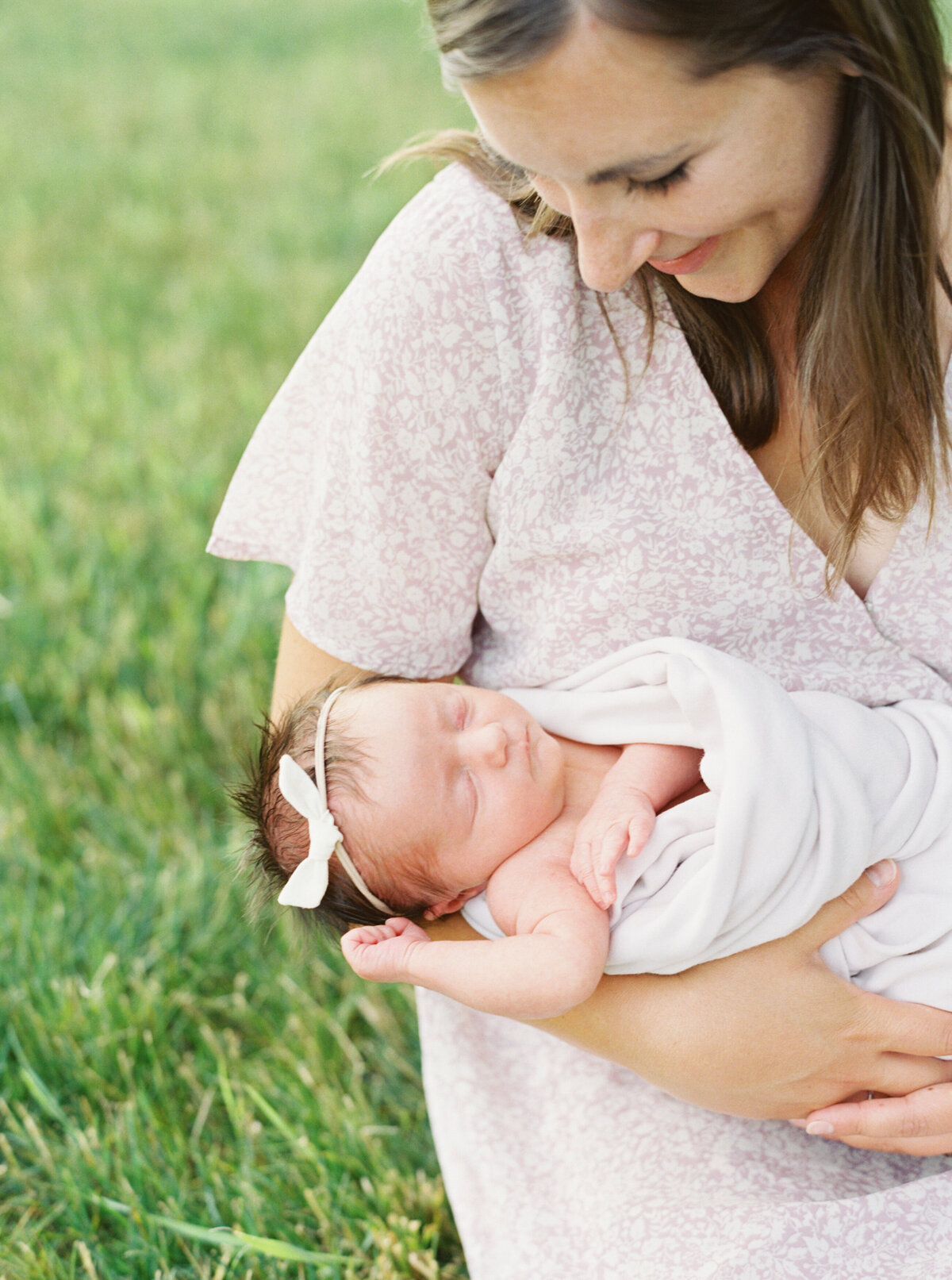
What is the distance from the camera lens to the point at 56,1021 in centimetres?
208

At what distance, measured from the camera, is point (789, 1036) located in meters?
1.46

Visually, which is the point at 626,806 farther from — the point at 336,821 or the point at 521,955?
the point at 336,821

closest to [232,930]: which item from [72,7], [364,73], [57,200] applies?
[57,200]

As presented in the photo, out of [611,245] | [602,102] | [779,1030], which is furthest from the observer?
[779,1030]

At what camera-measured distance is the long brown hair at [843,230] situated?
117 centimetres

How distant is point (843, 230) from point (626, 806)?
68cm

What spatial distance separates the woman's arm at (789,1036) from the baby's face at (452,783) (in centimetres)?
23

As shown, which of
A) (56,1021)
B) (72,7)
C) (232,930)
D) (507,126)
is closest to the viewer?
(507,126)

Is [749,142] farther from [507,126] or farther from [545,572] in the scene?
[545,572]

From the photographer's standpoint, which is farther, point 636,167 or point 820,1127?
point 820,1127

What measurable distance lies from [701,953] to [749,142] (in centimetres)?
85

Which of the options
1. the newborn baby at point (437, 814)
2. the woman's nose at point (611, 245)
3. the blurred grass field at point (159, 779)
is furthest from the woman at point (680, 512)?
the blurred grass field at point (159, 779)

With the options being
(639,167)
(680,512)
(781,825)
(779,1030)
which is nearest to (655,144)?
(639,167)

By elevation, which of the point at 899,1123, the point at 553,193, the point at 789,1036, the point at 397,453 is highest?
the point at 553,193
